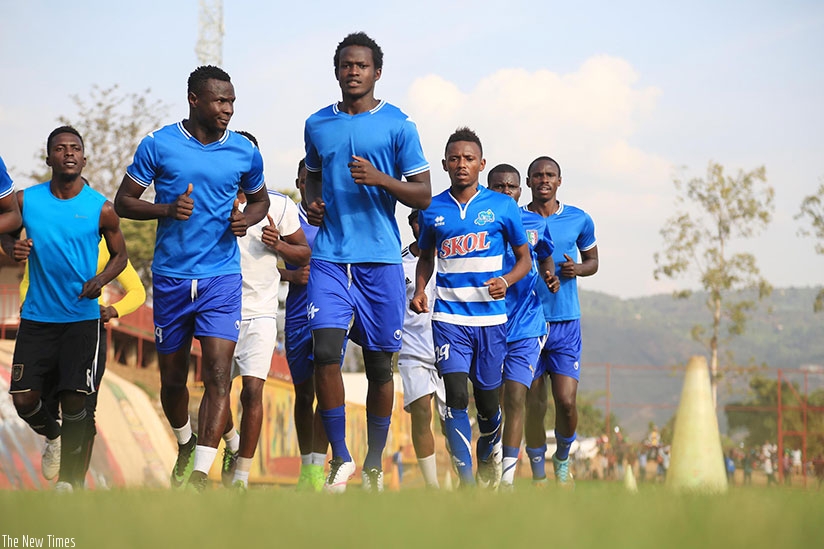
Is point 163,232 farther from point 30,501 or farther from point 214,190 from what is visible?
point 30,501

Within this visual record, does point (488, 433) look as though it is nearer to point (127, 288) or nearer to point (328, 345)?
point (328, 345)

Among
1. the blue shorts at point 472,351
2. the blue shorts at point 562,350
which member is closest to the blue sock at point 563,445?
the blue shorts at point 562,350

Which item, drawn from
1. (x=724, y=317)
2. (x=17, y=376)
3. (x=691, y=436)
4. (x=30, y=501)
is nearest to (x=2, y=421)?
(x=17, y=376)

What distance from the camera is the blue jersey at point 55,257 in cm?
823

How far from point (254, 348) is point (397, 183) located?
7.52ft

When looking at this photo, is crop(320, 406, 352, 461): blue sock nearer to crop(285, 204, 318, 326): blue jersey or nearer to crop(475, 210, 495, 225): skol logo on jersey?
crop(285, 204, 318, 326): blue jersey

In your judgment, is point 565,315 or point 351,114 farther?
point 565,315

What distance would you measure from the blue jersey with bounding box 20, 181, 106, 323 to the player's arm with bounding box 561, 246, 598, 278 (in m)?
4.68

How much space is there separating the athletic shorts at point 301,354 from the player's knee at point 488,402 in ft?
4.62

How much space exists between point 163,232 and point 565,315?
466 cm

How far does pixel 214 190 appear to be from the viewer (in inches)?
291

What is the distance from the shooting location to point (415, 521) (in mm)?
3377

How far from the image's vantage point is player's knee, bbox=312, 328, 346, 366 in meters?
7.12

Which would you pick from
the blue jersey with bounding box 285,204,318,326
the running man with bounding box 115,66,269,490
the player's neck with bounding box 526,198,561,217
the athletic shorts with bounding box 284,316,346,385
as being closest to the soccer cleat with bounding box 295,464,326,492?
the running man with bounding box 115,66,269,490
